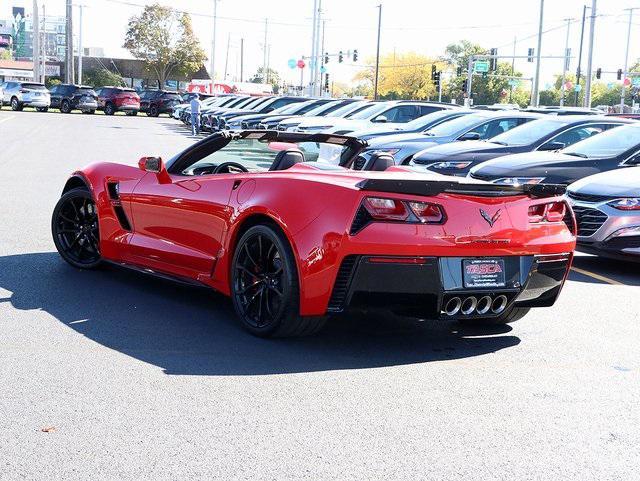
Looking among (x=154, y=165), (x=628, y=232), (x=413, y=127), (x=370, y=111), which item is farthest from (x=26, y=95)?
(x=154, y=165)

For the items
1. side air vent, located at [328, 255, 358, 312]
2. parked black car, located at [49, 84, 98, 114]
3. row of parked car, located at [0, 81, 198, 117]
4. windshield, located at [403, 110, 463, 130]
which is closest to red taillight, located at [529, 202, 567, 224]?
side air vent, located at [328, 255, 358, 312]

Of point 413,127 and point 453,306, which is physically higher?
point 413,127

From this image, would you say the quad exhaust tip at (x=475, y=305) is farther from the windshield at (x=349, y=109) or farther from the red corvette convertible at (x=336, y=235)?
the windshield at (x=349, y=109)

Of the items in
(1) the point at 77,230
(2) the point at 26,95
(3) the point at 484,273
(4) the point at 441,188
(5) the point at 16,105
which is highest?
(4) the point at 441,188

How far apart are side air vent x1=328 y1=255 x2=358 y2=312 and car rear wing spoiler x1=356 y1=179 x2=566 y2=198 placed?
0.43m

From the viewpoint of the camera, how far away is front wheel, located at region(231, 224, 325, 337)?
6.06 meters

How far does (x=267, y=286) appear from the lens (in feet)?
20.7

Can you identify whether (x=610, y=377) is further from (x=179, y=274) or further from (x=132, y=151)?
(x=132, y=151)

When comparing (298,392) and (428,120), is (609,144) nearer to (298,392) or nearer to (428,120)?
(428,120)

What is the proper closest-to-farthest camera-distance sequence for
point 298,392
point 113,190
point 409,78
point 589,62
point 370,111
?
point 298,392
point 113,190
point 370,111
point 589,62
point 409,78

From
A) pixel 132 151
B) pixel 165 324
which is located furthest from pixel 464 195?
pixel 132 151

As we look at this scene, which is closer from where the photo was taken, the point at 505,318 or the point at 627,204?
the point at 505,318

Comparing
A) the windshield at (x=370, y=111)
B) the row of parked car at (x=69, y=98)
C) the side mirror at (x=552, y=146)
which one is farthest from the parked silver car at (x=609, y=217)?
the row of parked car at (x=69, y=98)

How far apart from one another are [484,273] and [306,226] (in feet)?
3.63
